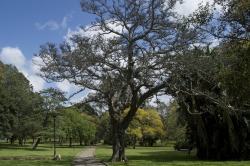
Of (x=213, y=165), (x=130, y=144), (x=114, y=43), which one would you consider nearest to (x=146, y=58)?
(x=114, y=43)

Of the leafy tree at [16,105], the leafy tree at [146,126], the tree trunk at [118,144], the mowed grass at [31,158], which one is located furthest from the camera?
the leafy tree at [146,126]

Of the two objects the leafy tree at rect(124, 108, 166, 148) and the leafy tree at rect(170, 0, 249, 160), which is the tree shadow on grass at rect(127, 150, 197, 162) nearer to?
the leafy tree at rect(170, 0, 249, 160)

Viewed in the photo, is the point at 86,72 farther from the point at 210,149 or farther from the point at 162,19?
the point at 210,149

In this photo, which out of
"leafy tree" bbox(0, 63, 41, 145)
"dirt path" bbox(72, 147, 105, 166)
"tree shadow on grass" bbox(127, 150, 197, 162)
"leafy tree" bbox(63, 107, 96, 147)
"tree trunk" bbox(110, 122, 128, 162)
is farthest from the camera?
"leafy tree" bbox(63, 107, 96, 147)

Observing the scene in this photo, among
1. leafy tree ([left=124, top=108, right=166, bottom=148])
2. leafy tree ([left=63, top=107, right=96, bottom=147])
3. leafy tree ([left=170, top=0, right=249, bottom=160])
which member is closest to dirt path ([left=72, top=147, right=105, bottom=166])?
leafy tree ([left=170, top=0, right=249, bottom=160])

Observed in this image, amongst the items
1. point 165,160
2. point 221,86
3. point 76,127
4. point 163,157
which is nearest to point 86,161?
point 165,160

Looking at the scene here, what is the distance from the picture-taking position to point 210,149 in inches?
1241

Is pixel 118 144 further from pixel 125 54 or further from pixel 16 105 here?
pixel 16 105

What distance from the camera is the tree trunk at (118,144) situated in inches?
1101

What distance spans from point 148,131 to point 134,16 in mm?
47445

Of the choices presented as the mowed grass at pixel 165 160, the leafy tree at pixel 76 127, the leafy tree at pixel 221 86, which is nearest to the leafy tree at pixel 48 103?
the leafy tree at pixel 76 127

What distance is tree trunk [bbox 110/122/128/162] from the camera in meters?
28.0

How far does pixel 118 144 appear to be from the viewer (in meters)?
28.4

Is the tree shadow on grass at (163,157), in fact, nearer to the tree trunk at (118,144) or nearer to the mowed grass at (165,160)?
the mowed grass at (165,160)
